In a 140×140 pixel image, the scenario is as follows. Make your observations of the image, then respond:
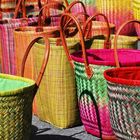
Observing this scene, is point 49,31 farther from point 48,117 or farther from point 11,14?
point 11,14

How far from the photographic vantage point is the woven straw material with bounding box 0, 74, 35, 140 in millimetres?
2555

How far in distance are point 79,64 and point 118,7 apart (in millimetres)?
2291

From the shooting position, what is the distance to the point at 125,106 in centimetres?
267

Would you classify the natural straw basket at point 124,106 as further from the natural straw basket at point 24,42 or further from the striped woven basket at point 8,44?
the striped woven basket at point 8,44

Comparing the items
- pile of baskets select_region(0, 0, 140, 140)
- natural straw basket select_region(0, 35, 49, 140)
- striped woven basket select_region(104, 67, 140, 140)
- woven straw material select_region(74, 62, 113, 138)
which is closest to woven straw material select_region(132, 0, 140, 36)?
pile of baskets select_region(0, 0, 140, 140)

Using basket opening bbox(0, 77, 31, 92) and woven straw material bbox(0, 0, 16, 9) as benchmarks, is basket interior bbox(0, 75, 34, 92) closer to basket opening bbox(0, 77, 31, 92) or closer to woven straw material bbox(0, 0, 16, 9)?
→ basket opening bbox(0, 77, 31, 92)

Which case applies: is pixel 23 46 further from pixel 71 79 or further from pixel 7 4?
pixel 7 4

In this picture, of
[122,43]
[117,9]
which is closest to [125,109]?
[122,43]

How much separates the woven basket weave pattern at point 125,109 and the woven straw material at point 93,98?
1.55ft

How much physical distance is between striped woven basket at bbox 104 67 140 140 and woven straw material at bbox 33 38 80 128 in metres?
0.85

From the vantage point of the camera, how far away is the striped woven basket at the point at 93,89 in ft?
10.6

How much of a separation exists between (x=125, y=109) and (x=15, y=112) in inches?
23.8

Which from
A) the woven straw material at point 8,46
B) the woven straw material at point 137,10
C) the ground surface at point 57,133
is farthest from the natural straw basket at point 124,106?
the woven straw material at point 137,10

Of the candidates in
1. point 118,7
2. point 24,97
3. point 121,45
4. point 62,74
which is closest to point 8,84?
point 24,97
